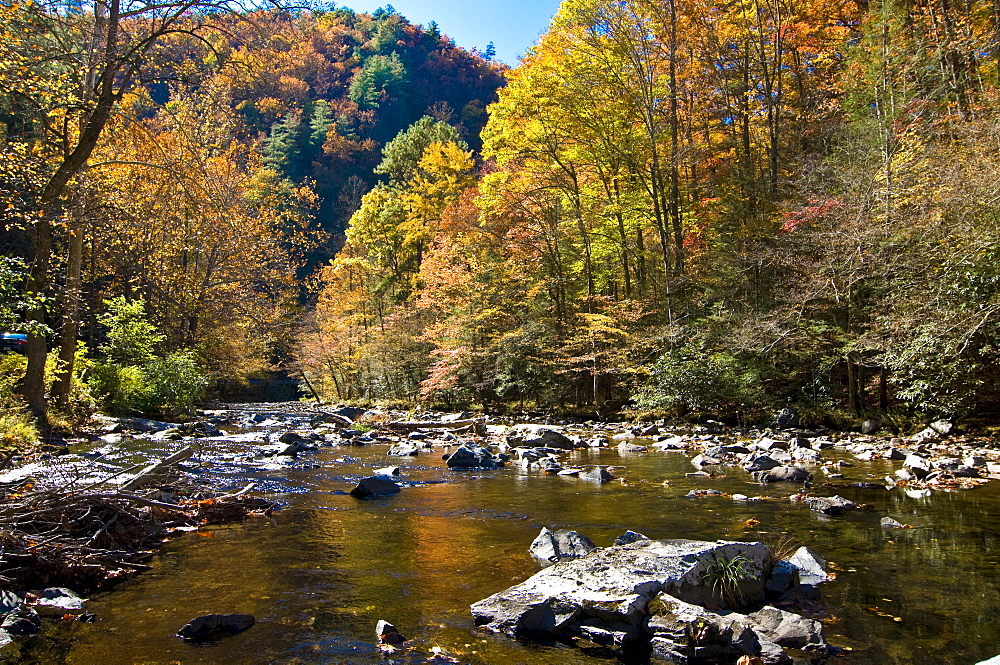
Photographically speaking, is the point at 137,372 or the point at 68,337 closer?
the point at 68,337

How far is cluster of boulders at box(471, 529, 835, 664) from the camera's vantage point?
371 cm

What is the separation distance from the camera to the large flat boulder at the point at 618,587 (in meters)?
4.02

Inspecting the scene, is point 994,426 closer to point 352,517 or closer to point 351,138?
point 352,517

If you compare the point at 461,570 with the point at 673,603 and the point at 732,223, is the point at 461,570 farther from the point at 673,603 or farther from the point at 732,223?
the point at 732,223

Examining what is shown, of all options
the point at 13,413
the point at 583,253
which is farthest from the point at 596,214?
the point at 13,413

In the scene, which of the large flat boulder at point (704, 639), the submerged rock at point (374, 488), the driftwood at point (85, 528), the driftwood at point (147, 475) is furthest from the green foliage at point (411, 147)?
the large flat boulder at point (704, 639)

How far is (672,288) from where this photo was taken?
1880 cm

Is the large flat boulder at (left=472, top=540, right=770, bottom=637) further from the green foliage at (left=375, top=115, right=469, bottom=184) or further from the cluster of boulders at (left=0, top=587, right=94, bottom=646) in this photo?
the green foliage at (left=375, top=115, right=469, bottom=184)

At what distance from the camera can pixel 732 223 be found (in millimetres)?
20016

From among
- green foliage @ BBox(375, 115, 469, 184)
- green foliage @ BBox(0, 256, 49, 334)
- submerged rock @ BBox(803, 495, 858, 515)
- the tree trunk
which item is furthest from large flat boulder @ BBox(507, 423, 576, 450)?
green foliage @ BBox(375, 115, 469, 184)

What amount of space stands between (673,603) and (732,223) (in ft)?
58.7

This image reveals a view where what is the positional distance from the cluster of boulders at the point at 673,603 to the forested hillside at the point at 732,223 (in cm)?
888

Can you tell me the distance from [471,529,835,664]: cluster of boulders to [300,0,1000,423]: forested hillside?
8.88m

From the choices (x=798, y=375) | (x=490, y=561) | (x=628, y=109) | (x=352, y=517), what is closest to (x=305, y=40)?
(x=352, y=517)
